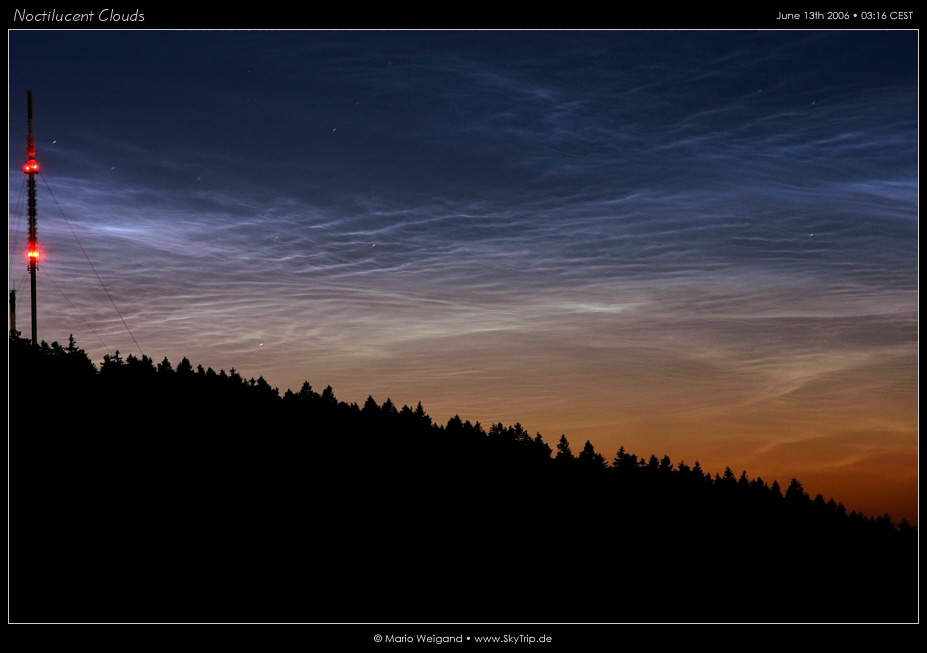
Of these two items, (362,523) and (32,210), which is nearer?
(32,210)

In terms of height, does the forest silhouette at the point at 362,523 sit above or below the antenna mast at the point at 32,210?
below

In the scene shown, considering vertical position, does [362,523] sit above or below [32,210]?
below

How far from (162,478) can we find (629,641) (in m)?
49.8

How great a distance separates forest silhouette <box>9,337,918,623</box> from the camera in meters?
50.6

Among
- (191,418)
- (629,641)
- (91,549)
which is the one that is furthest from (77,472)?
(629,641)

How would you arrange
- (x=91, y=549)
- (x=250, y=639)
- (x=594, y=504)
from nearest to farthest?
(x=250, y=639) → (x=91, y=549) → (x=594, y=504)

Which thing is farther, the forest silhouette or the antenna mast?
the forest silhouette

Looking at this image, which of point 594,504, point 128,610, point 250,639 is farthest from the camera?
point 594,504

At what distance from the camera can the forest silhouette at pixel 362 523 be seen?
166 feet

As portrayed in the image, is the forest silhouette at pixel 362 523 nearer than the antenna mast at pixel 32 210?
No

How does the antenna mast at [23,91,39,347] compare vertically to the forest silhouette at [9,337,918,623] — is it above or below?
above

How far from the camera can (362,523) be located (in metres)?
69.0

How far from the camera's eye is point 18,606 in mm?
38094

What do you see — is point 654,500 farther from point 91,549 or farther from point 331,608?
point 91,549
